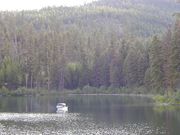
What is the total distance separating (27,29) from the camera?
177250mm

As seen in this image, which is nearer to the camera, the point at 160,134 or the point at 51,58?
the point at 160,134

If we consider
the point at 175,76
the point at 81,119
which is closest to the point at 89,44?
the point at 175,76

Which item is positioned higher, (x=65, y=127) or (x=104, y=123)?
(x=104, y=123)

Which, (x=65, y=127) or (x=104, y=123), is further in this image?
(x=104, y=123)

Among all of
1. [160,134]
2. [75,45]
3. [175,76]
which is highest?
[75,45]

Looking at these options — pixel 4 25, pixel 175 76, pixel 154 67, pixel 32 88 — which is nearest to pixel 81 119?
pixel 175 76

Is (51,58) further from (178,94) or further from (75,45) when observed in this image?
(178,94)

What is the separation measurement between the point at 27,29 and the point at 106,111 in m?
99.4

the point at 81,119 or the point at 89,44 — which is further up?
the point at 89,44

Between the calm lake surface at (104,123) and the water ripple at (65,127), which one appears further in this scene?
the calm lake surface at (104,123)

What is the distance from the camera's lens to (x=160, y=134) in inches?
2094

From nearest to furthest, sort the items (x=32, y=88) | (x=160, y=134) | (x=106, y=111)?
1. (x=160, y=134)
2. (x=106, y=111)
3. (x=32, y=88)

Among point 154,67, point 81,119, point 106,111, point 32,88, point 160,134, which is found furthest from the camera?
point 32,88

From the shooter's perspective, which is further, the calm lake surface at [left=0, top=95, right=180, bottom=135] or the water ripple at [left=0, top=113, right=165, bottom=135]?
the calm lake surface at [left=0, top=95, right=180, bottom=135]
